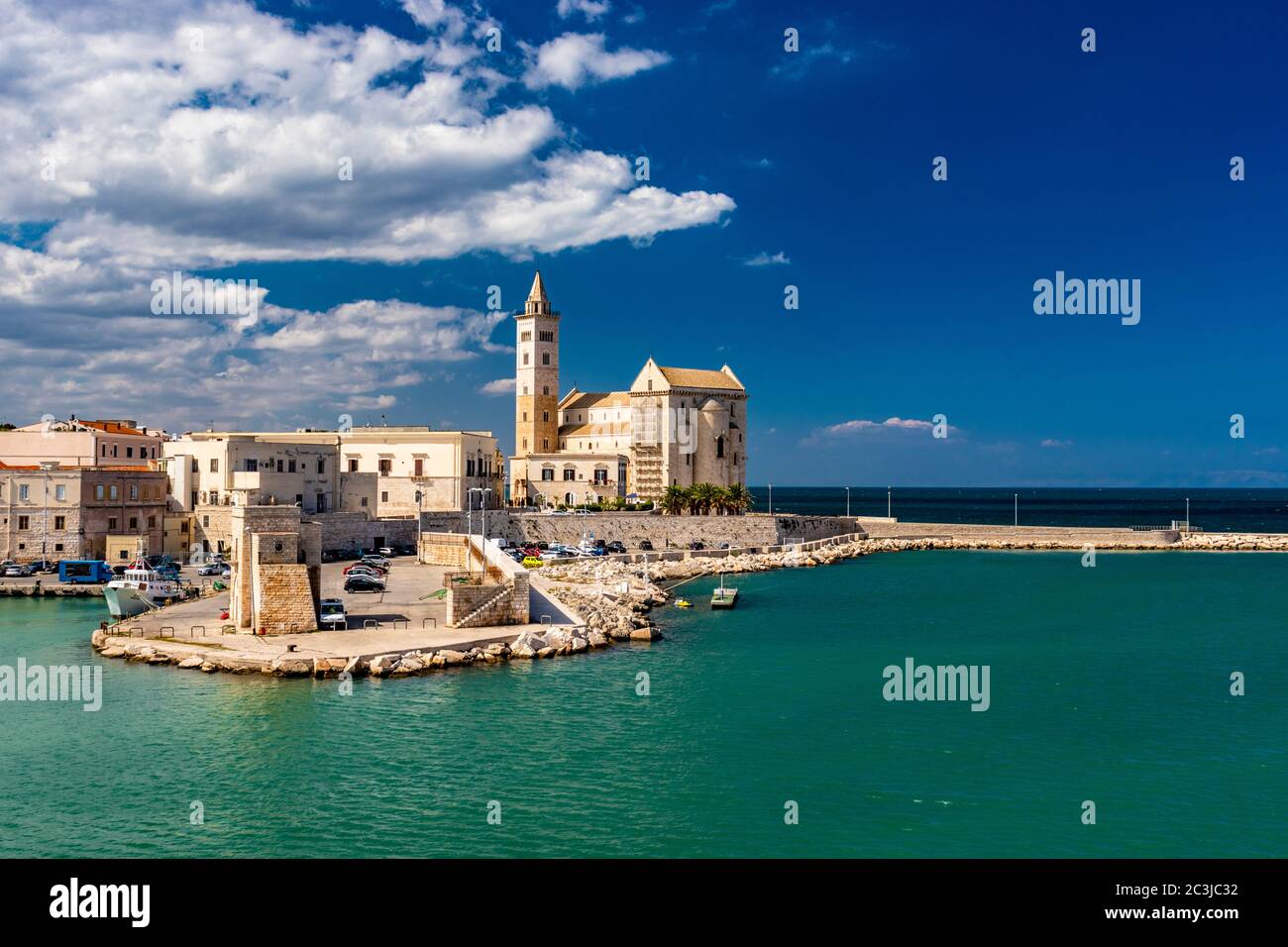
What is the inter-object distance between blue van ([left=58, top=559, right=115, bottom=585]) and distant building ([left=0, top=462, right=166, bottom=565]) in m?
3.30

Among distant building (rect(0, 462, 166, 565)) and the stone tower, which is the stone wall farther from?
distant building (rect(0, 462, 166, 565))

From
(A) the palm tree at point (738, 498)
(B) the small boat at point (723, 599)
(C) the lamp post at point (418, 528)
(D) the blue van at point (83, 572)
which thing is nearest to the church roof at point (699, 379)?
(A) the palm tree at point (738, 498)

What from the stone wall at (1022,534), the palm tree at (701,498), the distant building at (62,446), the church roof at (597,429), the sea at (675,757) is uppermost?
the church roof at (597,429)

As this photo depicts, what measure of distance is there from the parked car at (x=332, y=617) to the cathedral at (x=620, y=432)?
160ft

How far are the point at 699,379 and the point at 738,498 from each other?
13.0 m

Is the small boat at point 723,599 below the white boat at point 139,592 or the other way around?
below

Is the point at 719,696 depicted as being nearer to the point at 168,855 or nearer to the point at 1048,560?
the point at 168,855

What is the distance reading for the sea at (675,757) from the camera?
1894 cm

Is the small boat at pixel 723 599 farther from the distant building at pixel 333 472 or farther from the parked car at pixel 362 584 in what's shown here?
the distant building at pixel 333 472

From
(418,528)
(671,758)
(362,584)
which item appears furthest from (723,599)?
(671,758)

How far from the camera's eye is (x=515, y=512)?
2982 inches

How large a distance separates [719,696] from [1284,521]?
159m

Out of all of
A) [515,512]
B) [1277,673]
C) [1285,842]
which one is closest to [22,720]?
[1285,842]

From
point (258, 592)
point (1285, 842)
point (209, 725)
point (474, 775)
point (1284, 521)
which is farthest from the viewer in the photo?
point (1284, 521)
